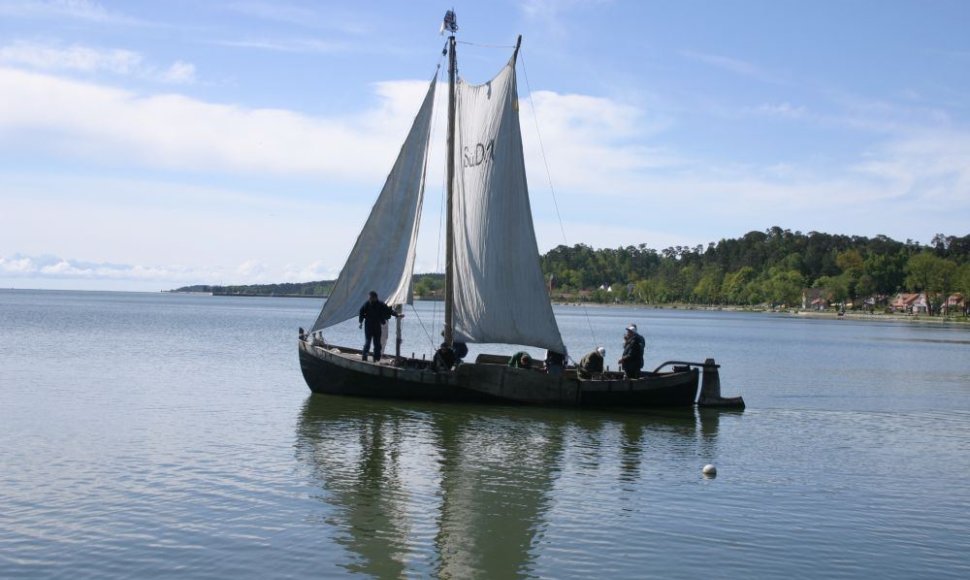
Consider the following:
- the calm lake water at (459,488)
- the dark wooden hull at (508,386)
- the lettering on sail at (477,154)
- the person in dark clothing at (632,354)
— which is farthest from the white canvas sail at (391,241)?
the person in dark clothing at (632,354)

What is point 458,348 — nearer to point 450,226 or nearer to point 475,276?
point 475,276

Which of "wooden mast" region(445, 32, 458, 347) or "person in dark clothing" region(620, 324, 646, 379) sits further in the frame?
"wooden mast" region(445, 32, 458, 347)

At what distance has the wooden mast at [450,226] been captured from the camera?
2878 centimetres

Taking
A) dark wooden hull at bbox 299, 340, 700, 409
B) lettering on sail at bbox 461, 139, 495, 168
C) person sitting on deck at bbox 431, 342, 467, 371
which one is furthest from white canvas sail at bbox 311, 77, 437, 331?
person sitting on deck at bbox 431, 342, 467, 371

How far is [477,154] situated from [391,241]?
139 inches

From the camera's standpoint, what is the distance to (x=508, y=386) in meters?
28.1

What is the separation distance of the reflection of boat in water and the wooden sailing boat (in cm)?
71

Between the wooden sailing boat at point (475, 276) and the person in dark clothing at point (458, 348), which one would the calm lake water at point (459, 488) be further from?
the person in dark clothing at point (458, 348)

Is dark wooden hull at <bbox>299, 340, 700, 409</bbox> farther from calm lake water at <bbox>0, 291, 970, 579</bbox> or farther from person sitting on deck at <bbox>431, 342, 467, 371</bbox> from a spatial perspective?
calm lake water at <bbox>0, 291, 970, 579</bbox>

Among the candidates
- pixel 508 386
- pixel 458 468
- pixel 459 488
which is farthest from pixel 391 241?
pixel 459 488

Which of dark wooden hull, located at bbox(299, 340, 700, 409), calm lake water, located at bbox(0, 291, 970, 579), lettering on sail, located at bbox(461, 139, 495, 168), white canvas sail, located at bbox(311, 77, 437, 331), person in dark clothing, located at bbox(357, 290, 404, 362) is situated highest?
lettering on sail, located at bbox(461, 139, 495, 168)

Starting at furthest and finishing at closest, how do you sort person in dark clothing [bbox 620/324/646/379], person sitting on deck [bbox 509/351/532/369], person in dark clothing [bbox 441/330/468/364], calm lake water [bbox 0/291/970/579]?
person sitting on deck [bbox 509/351/532/369] < person in dark clothing [bbox 441/330/468/364] < person in dark clothing [bbox 620/324/646/379] < calm lake water [bbox 0/291/970/579]

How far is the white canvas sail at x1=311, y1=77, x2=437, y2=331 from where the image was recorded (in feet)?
94.3

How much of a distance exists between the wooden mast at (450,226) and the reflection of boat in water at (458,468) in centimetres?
253
